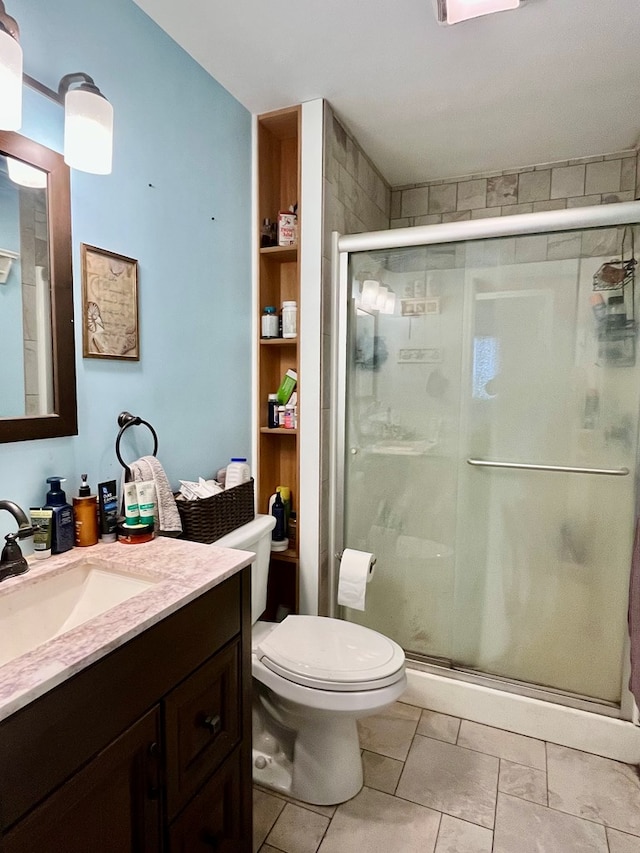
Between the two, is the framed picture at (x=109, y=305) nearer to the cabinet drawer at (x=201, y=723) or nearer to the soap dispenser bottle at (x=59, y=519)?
the soap dispenser bottle at (x=59, y=519)

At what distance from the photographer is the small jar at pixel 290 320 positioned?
2.00 meters

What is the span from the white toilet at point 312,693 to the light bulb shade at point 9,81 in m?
1.16

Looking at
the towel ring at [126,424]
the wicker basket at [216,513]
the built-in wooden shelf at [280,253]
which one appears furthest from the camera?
the built-in wooden shelf at [280,253]

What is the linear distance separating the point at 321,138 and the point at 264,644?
5.89 feet

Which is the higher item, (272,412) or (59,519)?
Result: (272,412)

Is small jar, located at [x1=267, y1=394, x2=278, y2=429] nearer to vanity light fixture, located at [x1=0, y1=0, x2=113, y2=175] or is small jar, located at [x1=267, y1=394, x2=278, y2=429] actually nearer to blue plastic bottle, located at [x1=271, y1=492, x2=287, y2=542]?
blue plastic bottle, located at [x1=271, y1=492, x2=287, y2=542]

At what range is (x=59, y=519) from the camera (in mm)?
1153

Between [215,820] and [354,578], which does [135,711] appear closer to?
[215,820]

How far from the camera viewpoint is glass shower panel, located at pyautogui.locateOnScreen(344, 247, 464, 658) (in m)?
1.95

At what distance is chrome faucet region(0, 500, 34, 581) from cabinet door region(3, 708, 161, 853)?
1.36 feet

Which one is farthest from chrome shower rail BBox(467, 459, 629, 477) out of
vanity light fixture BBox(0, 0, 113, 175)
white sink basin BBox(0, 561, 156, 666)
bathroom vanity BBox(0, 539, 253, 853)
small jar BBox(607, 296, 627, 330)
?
vanity light fixture BBox(0, 0, 113, 175)

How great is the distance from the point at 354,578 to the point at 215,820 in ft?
2.95

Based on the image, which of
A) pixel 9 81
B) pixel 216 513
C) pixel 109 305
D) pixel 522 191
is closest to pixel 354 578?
pixel 216 513

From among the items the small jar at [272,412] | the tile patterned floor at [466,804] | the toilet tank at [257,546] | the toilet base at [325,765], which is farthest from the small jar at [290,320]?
the tile patterned floor at [466,804]
